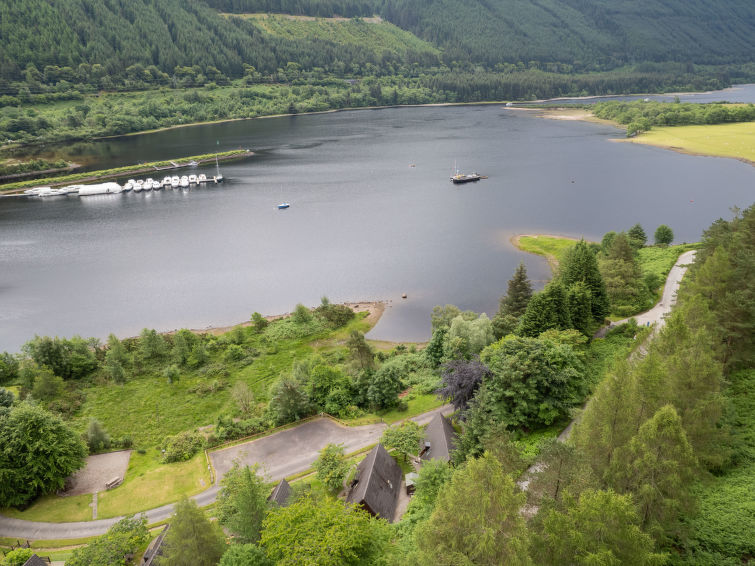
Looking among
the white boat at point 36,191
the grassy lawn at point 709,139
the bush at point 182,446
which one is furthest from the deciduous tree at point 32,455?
the grassy lawn at point 709,139

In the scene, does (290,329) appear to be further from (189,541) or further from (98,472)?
(189,541)

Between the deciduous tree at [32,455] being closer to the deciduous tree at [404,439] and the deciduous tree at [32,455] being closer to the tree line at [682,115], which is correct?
the deciduous tree at [404,439]

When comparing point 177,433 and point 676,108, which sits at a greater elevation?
point 676,108

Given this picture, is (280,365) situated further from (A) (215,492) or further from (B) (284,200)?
(B) (284,200)

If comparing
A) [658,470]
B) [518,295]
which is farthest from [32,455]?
[518,295]

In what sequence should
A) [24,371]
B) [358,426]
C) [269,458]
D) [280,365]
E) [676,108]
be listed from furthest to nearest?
1. [676,108]
2. [280,365]
3. [24,371]
4. [358,426]
5. [269,458]

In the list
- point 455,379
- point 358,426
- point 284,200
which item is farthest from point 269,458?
point 284,200
